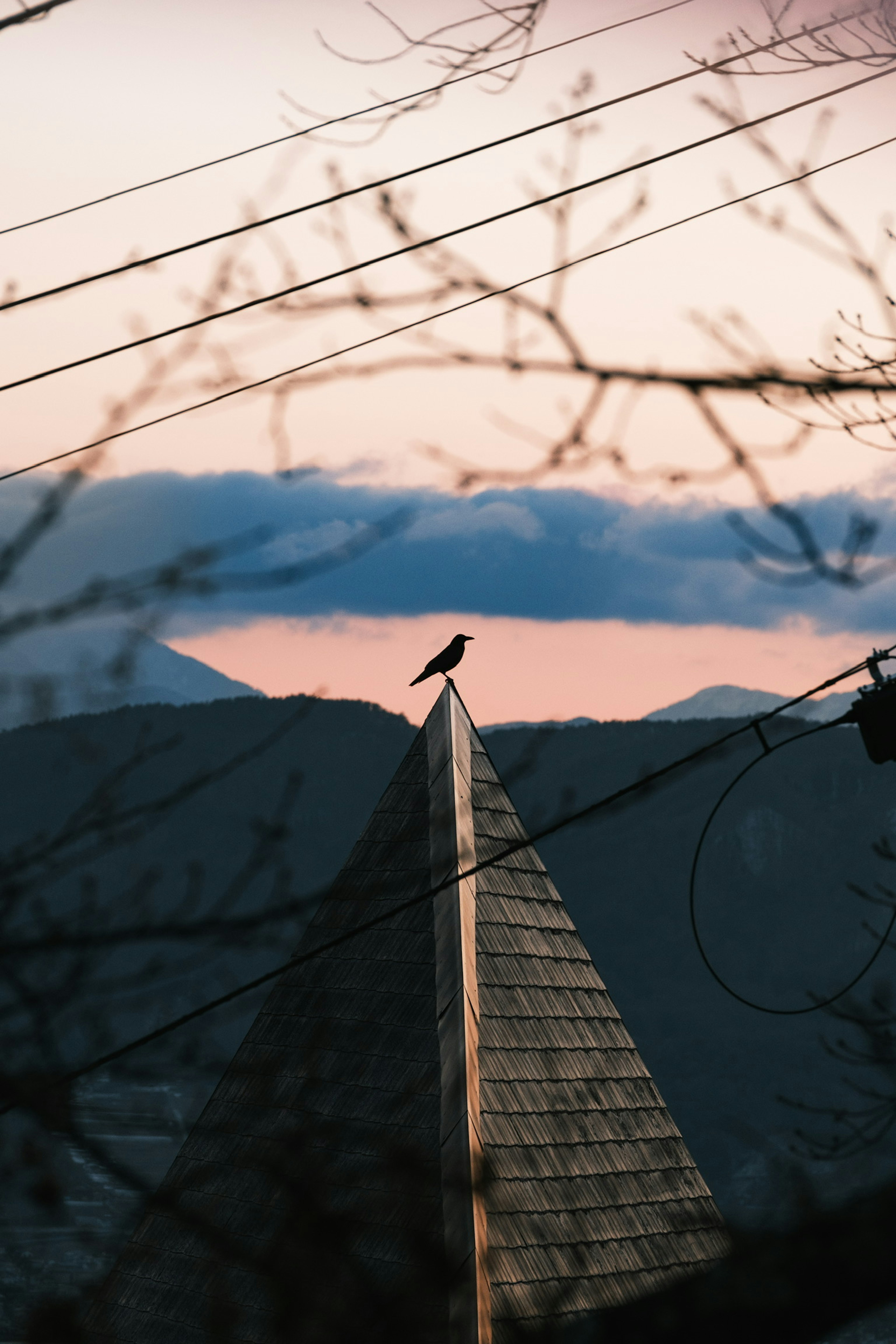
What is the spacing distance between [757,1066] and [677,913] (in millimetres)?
19529

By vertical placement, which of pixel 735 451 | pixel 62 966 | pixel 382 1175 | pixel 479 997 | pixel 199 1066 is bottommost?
pixel 382 1175

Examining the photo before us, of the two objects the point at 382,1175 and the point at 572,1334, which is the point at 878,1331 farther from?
the point at 572,1334

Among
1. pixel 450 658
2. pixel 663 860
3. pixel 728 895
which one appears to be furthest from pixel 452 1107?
pixel 663 860

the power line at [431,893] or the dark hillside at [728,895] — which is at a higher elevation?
the power line at [431,893]

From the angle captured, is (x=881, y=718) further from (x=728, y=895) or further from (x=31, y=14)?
(x=728, y=895)

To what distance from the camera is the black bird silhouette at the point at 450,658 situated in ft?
31.7

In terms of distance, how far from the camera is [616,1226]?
25.6 ft

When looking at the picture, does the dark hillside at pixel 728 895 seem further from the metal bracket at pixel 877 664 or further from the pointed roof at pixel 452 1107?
the metal bracket at pixel 877 664

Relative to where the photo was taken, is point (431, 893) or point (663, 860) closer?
point (431, 893)

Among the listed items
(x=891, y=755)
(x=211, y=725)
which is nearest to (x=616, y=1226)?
(x=891, y=755)

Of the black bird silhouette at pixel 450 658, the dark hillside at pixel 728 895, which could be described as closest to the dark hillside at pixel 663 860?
the dark hillside at pixel 728 895

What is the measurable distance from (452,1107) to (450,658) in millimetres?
3590

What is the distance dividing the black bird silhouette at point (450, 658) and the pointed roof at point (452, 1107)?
18.1 inches

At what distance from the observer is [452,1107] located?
7.50 meters
